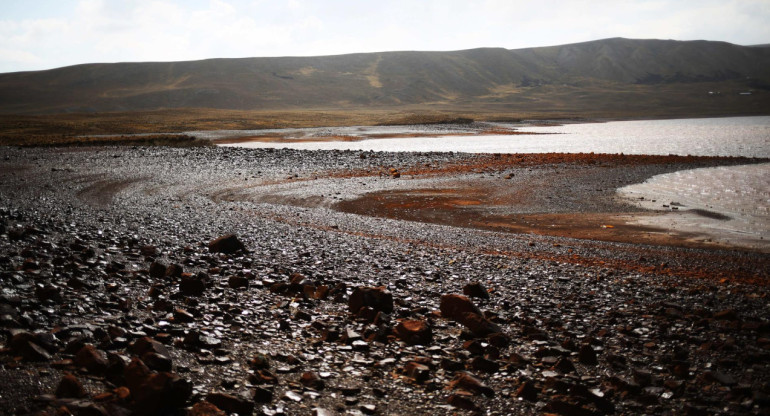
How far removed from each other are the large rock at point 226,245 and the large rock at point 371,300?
4640 millimetres

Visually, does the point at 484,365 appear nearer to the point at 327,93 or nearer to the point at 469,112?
the point at 469,112

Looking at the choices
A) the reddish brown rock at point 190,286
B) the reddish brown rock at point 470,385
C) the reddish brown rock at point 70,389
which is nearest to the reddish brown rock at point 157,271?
the reddish brown rock at point 190,286

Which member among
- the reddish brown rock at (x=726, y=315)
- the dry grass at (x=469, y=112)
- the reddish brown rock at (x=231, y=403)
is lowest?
the reddish brown rock at (x=726, y=315)

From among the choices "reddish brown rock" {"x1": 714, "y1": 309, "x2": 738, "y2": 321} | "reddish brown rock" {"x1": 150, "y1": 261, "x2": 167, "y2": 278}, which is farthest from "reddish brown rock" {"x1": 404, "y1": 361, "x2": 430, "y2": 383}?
"reddish brown rock" {"x1": 150, "y1": 261, "x2": 167, "y2": 278}

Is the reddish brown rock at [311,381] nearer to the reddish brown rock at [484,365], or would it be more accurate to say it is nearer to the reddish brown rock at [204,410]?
the reddish brown rock at [204,410]

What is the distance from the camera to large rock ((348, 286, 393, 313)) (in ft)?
26.6

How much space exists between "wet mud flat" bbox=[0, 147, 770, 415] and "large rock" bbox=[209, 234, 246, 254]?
0.09 meters

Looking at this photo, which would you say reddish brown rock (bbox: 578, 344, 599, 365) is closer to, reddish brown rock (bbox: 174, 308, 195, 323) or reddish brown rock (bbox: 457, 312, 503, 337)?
reddish brown rock (bbox: 457, 312, 503, 337)

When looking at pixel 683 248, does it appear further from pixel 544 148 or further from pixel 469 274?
pixel 544 148

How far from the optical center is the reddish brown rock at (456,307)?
777cm

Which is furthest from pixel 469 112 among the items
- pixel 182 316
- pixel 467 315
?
pixel 182 316

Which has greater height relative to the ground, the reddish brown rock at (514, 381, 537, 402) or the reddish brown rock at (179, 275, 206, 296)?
the reddish brown rock at (179, 275, 206, 296)

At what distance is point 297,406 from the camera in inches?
207

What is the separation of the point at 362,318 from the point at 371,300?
1.22 feet
